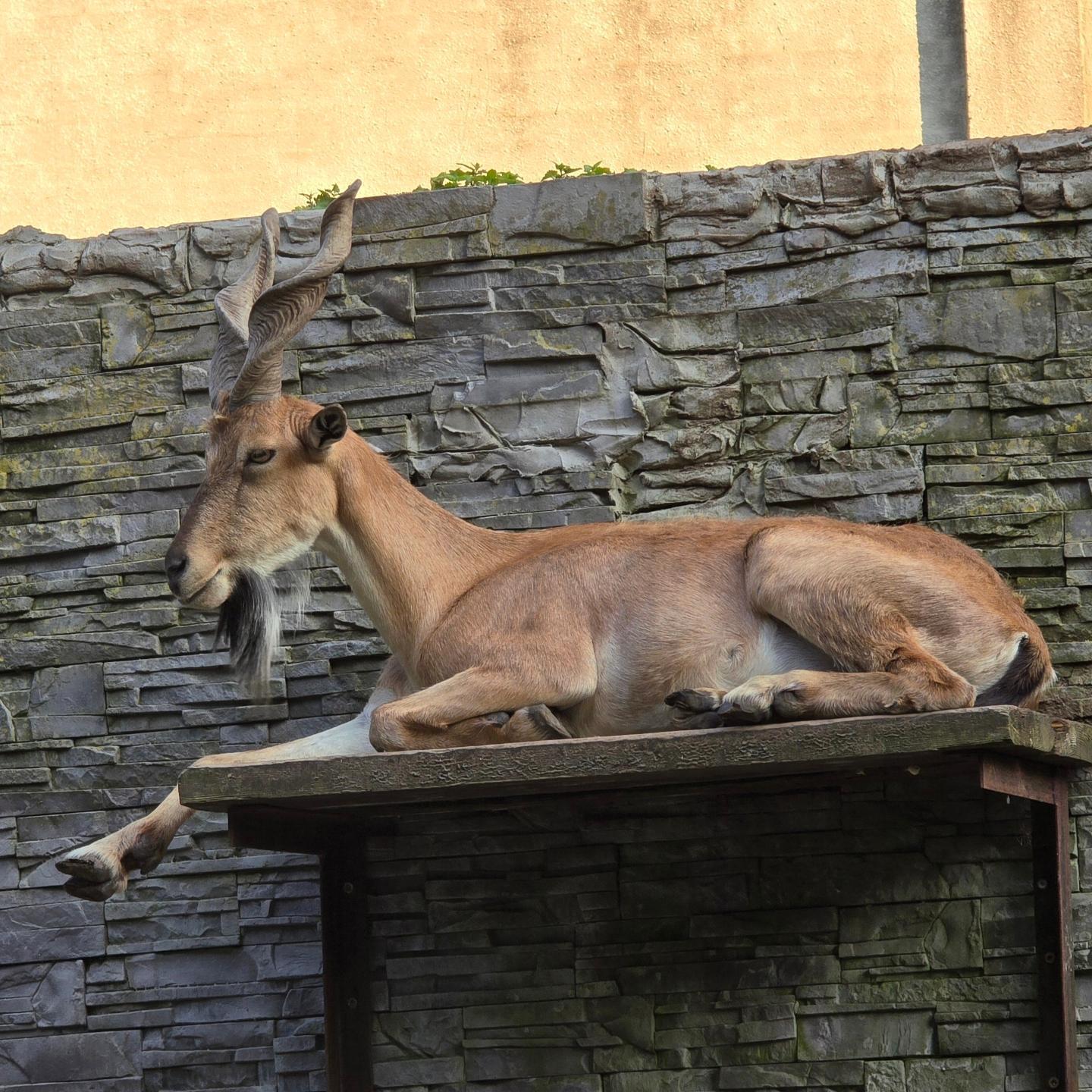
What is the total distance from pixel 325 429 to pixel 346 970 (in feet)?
5.27

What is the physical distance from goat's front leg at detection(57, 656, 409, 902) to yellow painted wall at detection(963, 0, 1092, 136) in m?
3.26

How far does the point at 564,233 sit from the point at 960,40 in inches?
80.2

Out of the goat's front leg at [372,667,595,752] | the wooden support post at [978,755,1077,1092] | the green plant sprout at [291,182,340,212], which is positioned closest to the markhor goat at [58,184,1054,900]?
the goat's front leg at [372,667,595,752]

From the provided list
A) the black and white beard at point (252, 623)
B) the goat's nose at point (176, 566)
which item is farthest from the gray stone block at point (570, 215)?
the goat's nose at point (176, 566)

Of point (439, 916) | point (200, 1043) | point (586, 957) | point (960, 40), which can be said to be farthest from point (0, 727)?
point (960, 40)

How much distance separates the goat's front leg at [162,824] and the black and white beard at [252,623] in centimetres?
24

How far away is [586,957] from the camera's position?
548cm

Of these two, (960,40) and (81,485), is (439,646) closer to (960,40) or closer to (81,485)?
(81,485)

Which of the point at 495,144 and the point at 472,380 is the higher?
the point at 495,144

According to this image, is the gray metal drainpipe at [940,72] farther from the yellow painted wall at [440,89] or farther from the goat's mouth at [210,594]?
the goat's mouth at [210,594]

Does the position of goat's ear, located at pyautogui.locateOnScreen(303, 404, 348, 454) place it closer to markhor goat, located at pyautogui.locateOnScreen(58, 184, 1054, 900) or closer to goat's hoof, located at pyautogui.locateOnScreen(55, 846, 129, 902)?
markhor goat, located at pyautogui.locateOnScreen(58, 184, 1054, 900)

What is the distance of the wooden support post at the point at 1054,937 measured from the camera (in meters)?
5.11

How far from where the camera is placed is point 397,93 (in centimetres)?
733

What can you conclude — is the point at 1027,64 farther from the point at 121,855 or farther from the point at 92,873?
the point at 92,873
